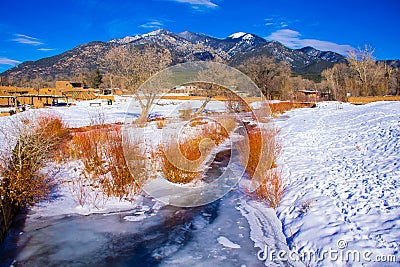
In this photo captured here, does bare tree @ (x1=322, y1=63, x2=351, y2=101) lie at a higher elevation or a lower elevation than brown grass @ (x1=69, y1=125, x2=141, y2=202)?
higher

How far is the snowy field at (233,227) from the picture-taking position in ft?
13.6

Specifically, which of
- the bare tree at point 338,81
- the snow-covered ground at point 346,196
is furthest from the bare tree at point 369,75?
the snow-covered ground at point 346,196

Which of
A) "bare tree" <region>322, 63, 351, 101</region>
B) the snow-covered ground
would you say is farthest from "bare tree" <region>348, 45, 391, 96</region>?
the snow-covered ground

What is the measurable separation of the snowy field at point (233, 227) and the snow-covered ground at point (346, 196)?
0.02m

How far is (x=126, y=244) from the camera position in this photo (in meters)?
4.59

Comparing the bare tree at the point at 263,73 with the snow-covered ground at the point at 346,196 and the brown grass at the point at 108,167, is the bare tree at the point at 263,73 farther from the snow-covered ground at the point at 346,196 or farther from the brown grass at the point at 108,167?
the brown grass at the point at 108,167

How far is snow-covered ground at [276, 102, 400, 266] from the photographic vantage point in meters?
4.21

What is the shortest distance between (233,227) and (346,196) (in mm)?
2292

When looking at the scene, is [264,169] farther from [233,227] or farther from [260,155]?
[233,227]

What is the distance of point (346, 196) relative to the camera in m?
5.48

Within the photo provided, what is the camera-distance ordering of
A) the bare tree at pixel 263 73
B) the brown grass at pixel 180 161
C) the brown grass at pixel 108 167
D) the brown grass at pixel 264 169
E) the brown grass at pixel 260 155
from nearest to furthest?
the brown grass at pixel 264 169
the brown grass at pixel 108 167
the brown grass at pixel 180 161
the brown grass at pixel 260 155
the bare tree at pixel 263 73

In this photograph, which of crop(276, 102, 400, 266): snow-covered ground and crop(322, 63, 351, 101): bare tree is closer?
crop(276, 102, 400, 266): snow-covered ground

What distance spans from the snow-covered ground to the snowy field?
0.7 inches

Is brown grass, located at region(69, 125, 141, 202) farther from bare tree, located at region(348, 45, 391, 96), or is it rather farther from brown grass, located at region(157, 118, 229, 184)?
bare tree, located at region(348, 45, 391, 96)
